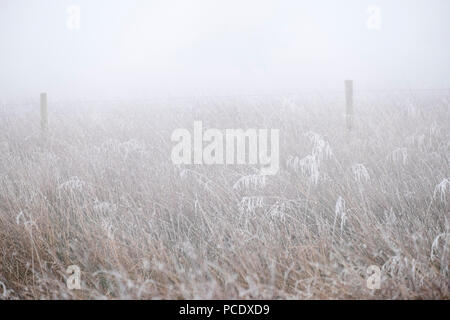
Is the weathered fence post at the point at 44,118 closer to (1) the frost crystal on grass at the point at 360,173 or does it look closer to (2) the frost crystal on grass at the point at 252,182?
(2) the frost crystal on grass at the point at 252,182

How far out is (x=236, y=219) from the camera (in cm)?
242

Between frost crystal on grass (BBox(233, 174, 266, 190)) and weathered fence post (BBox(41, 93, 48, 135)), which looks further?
weathered fence post (BBox(41, 93, 48, 135))

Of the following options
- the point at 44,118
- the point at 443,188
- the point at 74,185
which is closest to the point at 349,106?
the point at 443,188

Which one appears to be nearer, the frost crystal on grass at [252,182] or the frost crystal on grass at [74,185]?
the frost crystal on grass at [252,182]

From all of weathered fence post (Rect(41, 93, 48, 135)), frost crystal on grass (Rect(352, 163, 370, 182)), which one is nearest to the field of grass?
frost crystal on grass (Rect(352, 163, 370, 182))

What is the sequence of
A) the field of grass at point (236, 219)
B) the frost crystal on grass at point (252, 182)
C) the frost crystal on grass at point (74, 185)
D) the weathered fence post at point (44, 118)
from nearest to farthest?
the field of grass at point (236, 219)
the frost crystal on grass at point (252, 182)
the frost crystal on grass at point (74, 185)
the weathered fence post at point (44, 118)

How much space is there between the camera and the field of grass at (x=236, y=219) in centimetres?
179

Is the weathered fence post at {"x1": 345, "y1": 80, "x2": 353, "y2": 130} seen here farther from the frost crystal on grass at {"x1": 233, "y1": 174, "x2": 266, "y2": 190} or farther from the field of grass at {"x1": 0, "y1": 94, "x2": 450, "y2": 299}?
the frost crystal on grass at {"x1": 233, "y1": 174, "x2": 266, "y2": 190}

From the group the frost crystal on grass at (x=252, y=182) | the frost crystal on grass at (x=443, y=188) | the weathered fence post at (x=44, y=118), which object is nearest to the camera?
the frost crystal on grass at (x=443, y=188)

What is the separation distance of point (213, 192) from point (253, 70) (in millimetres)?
11073

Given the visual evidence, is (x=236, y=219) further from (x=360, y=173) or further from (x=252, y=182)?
(x=360, y=173)

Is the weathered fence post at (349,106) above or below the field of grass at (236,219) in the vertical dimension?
above

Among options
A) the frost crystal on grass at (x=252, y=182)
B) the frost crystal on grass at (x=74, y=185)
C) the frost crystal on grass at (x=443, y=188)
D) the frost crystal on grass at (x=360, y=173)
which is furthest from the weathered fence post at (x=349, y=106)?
the frost crystal on grass at (x=74, y=185)

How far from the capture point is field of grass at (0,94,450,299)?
1.79 metres
